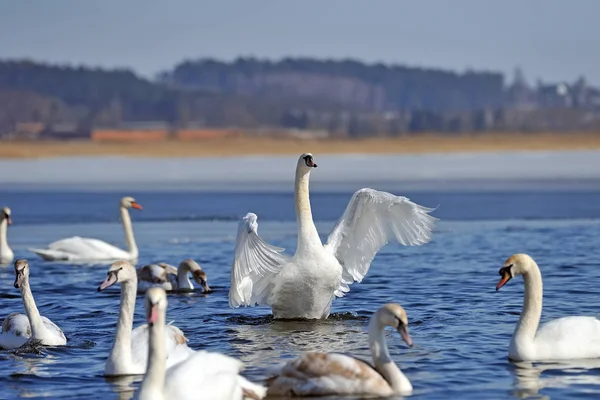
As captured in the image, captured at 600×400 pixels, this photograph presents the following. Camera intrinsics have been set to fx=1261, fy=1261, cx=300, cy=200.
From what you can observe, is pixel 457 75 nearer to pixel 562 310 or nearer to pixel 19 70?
pixel 19 70

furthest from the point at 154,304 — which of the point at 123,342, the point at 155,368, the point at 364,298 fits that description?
the point at 364,298

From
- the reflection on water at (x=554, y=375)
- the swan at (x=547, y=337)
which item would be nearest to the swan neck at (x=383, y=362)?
the reflection on water at (x=554, y=375)

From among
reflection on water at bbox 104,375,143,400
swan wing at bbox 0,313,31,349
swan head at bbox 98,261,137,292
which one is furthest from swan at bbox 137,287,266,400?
swan wing at bbox 0,313,31,349

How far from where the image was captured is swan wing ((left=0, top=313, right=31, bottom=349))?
A: 30.6 ft

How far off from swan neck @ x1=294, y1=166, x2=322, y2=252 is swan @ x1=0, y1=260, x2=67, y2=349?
2168mm

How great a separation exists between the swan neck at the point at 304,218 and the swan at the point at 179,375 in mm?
3163

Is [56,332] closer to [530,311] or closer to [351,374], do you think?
[351,374]

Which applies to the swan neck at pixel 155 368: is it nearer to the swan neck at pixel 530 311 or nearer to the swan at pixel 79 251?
the swan neck at pixel 530 311

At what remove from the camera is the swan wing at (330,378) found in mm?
7508

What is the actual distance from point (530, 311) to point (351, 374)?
1.68 m

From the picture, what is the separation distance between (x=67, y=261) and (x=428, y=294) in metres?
5.36

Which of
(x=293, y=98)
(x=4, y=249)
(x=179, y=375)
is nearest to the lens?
(x=179, y=375)

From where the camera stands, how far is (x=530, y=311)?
8.59 metres

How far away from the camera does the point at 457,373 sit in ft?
27.0
